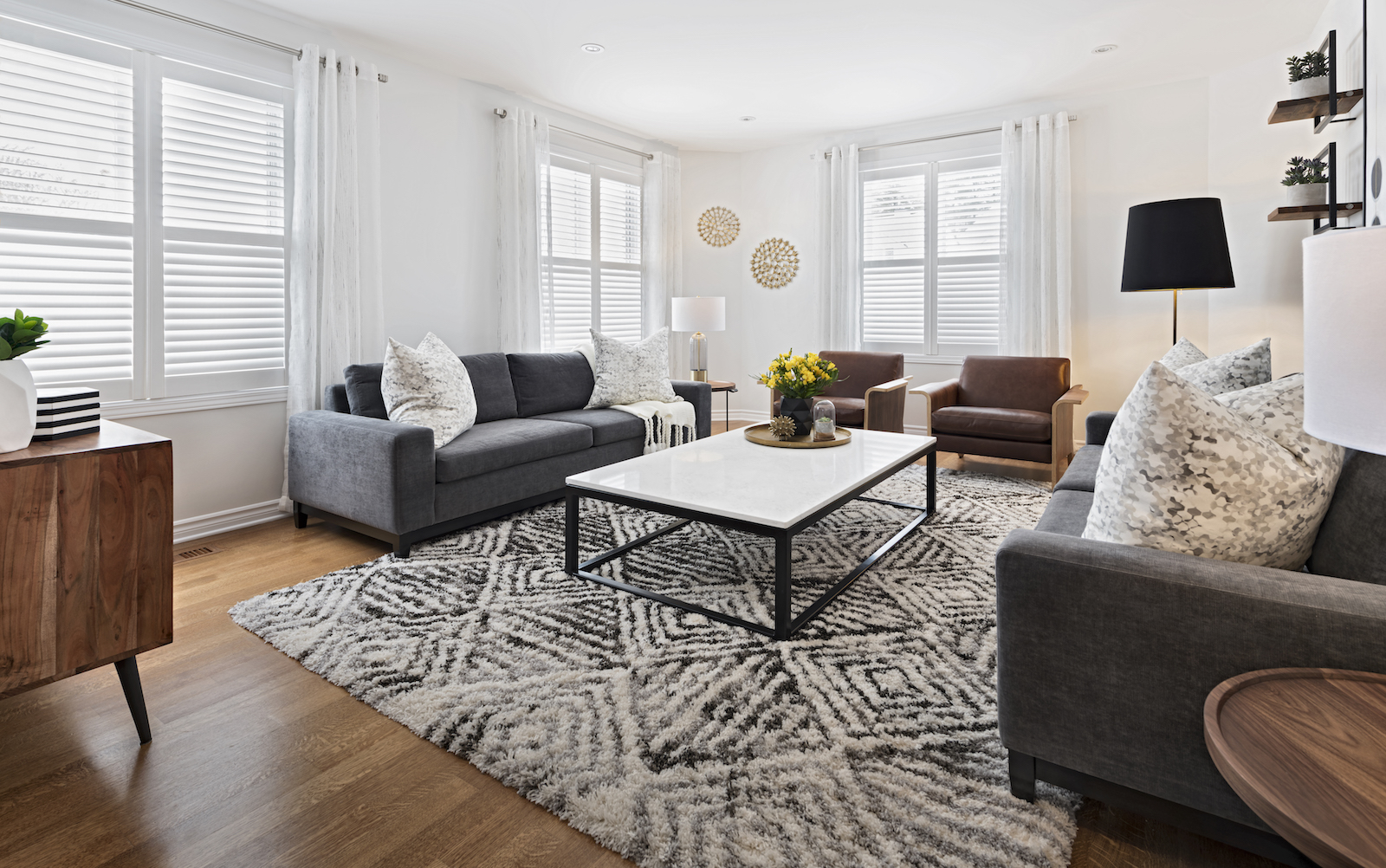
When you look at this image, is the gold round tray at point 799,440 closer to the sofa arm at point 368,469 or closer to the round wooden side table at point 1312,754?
the sofa arm at point 368,469

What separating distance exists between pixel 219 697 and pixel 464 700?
714mm

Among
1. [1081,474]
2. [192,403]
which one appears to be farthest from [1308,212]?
[192,403]

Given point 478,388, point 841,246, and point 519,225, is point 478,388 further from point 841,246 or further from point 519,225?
point 841,246

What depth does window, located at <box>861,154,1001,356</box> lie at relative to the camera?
564cm

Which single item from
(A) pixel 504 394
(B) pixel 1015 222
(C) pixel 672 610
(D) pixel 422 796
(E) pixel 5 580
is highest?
(B) pixel 1015 222

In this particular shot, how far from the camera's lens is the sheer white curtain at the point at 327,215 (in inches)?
146

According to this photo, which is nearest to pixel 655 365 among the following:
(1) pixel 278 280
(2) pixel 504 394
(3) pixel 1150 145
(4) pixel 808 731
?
(2) pixel 504 394

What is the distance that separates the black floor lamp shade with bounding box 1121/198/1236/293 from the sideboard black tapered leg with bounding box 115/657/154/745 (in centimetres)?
481

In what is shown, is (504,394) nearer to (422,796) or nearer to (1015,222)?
(422,796)

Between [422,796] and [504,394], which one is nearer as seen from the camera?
[422,796]

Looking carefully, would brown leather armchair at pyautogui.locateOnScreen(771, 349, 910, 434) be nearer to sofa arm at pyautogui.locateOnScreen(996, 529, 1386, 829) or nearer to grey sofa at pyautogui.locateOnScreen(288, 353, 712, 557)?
grey sofa at pyautogui.locateOnScreen(288, 353, 712, 557)

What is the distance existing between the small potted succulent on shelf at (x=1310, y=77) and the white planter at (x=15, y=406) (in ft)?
15.6

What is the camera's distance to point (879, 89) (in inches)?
194

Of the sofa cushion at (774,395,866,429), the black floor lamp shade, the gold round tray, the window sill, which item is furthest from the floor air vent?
the black floor lamp shade
